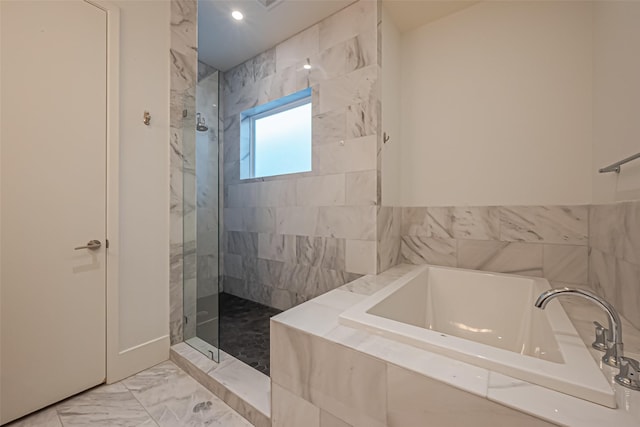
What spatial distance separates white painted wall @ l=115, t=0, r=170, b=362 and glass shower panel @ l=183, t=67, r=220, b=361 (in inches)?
6.0

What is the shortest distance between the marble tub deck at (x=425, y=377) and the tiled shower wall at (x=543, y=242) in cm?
23

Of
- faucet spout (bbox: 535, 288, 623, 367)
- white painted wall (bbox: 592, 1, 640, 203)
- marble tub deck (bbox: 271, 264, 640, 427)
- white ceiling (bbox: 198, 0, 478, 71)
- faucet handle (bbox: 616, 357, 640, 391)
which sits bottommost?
marble tub deck (bbox: 271, 264, 640, 427)

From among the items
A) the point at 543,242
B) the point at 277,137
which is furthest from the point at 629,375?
the point at 277,137

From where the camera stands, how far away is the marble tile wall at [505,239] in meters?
1.64

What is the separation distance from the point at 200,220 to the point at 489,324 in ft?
7.32

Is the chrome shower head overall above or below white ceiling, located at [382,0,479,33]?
below

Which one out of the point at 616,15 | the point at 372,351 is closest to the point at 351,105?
the point at 616,15

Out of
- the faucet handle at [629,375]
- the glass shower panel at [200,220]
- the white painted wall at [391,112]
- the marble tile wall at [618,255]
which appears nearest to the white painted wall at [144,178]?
the glass shower panel at [200,220]

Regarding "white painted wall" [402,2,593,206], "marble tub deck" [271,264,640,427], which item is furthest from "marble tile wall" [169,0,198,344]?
"white painted wall" [402,2,593,206]

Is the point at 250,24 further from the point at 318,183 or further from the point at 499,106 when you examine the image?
the point at 499,106

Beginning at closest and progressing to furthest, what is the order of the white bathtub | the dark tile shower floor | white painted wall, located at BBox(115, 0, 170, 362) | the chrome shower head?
the white bathtub, white painted wall, located at BBox(115, 0, 170, 362), the dark tile shower floor, the chrome shower head

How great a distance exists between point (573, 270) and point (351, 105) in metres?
1.94

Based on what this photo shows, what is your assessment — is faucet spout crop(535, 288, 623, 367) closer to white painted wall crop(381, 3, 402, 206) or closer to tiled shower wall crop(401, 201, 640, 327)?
tiled shower wall crop(401, 201, 640, 327)

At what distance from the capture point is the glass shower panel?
1926 millimetres
